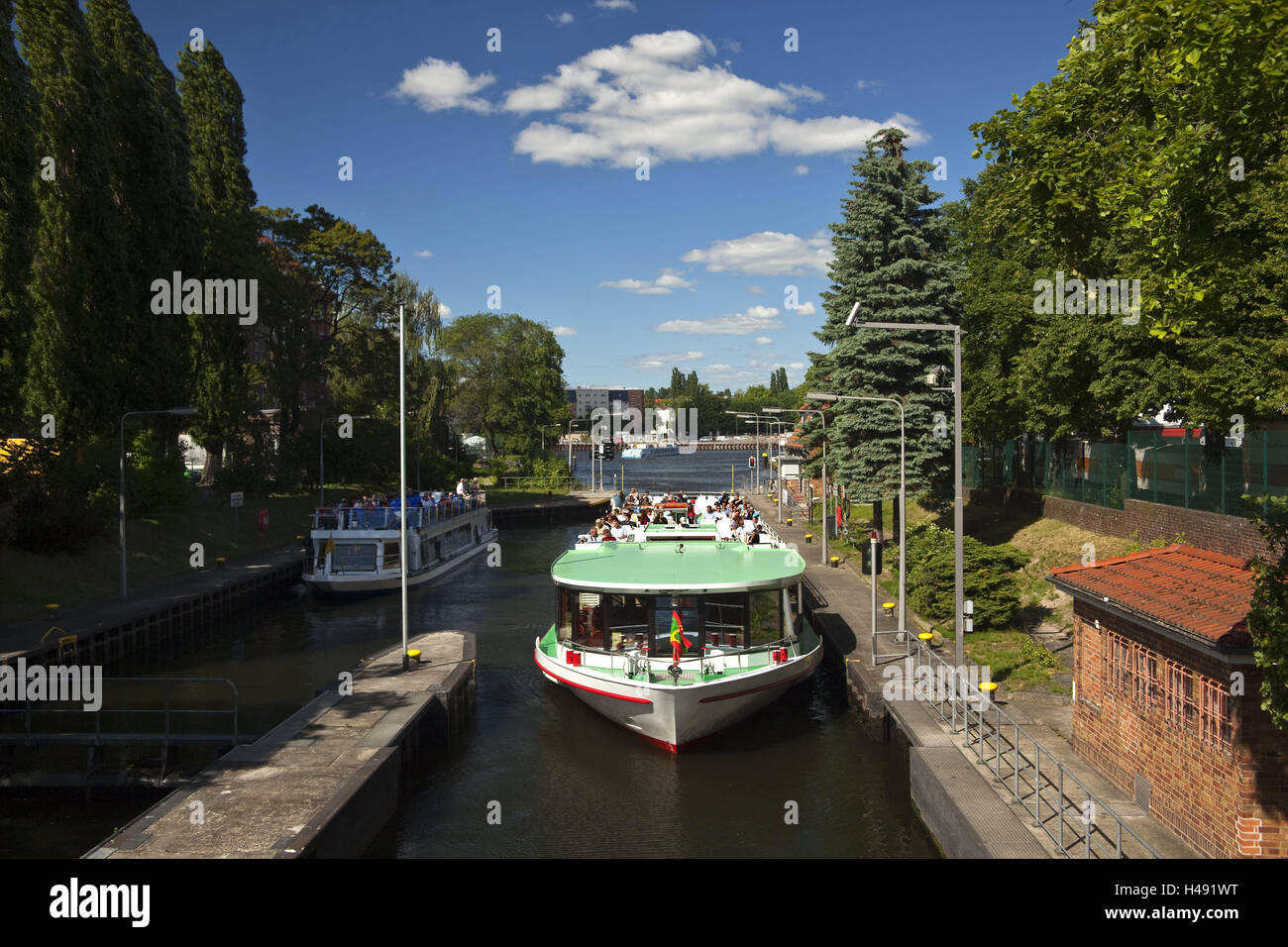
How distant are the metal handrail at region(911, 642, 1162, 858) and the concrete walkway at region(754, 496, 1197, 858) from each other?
153 millimetres

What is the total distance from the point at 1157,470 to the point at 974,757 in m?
15.1

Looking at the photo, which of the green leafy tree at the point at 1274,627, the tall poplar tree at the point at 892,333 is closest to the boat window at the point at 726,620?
the green leafy tree at the point at 1274,627

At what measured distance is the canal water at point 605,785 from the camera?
50.7 feet

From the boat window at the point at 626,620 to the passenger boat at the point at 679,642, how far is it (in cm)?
2

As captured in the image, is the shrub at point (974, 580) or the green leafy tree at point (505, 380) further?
the green leafy tree at point (505, 380)

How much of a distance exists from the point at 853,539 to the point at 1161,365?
2144 cm

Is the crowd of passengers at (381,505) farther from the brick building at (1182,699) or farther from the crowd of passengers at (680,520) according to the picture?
the brick building at (1182,699)

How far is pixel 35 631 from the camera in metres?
28.3

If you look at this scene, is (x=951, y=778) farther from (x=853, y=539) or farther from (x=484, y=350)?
(x=484, y=350)

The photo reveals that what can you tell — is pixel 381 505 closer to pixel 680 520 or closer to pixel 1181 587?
pixel 680 520

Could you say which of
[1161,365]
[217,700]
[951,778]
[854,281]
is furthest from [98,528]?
[1161,365]

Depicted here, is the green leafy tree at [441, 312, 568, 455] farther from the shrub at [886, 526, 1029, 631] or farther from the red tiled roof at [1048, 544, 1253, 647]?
the red tiled roof at [1048, 544, 1253, 647]

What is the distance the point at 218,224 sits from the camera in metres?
49.5

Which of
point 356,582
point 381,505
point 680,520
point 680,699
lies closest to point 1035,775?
point 680,699
